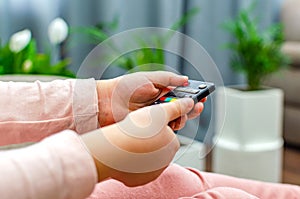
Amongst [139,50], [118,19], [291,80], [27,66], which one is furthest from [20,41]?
[291,80]

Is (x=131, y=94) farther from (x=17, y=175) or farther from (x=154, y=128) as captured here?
(x=17, y=175)

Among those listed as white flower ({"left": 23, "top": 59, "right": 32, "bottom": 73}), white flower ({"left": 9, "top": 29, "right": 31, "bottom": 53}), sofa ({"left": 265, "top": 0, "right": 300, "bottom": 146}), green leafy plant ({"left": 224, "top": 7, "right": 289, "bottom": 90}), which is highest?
white flower ({"left": 9, "top": 29, "right": 31, "bottom": 53})

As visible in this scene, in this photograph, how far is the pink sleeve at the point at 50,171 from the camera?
1.61ft

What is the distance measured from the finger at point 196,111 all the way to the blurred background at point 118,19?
39.8 inches

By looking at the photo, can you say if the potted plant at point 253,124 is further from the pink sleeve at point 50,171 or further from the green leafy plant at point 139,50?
the pink sleeve at point 50,171

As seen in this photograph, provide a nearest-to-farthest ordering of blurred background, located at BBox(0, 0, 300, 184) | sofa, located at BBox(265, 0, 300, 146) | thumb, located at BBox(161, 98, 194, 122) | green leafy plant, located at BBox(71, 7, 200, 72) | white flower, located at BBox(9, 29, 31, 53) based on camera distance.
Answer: thumb, located at BBox(161, 98, 194, 122) < green leafy plant, located at BBox(71, 7, 200, 72) < white flower, located at BBox(9, 29, 31, 53) < blurred background, located at BBox(0, 0, 300, 184) < sofa, located at BBox(265, 0, 300, 146)

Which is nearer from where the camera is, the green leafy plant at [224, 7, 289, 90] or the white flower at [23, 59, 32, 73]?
the white flower at [23, 59, 32, 73]

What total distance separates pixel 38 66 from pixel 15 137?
2.71 ft

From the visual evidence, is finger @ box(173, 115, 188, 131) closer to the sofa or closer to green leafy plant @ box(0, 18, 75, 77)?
green leafy plant @ box(0, 18, 75, 77)

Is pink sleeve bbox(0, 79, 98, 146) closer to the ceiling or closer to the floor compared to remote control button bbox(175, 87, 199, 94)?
closer to the floor

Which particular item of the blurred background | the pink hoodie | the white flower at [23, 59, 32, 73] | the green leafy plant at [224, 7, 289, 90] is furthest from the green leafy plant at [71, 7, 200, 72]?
the green leafy plant at [224, 7, 289, 90]

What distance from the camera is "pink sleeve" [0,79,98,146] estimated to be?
2.47ft

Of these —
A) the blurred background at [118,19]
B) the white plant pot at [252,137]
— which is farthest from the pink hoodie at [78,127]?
the white plant pot at [252,137]

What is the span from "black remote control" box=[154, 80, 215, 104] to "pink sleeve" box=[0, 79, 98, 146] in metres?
0.13
